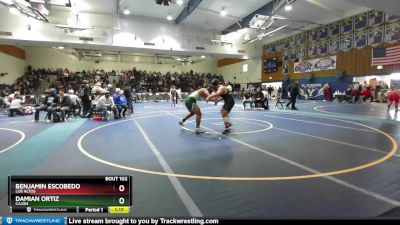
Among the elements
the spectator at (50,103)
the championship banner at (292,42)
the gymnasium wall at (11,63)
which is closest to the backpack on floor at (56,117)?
the spectator at (50,103)

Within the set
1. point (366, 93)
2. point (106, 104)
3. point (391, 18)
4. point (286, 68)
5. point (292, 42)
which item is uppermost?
point (292, 42)

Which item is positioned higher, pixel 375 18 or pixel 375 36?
pixel 375 18

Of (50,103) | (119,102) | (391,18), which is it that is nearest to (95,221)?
(50,103)

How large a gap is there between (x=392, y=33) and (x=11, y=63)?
32.9m

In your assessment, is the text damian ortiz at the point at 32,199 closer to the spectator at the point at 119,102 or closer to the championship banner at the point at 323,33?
the spectator at the point at 119,102

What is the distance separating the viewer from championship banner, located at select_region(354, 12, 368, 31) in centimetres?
2112

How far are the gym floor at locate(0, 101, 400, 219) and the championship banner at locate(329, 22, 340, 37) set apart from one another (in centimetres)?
1882

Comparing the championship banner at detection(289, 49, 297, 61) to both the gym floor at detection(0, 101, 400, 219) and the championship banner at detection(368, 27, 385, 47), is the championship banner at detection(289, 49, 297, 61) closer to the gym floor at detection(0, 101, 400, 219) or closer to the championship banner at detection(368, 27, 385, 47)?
the championship banner at detection(368, 27, 385, 47)

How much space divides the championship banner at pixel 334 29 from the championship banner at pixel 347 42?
79cm

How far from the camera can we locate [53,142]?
6.68 meters

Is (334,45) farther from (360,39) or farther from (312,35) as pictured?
(312,35)

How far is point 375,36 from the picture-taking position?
20.6 m

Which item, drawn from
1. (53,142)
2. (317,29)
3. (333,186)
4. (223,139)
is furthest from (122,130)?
(317,29)

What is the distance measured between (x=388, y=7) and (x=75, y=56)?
33.4 meters
